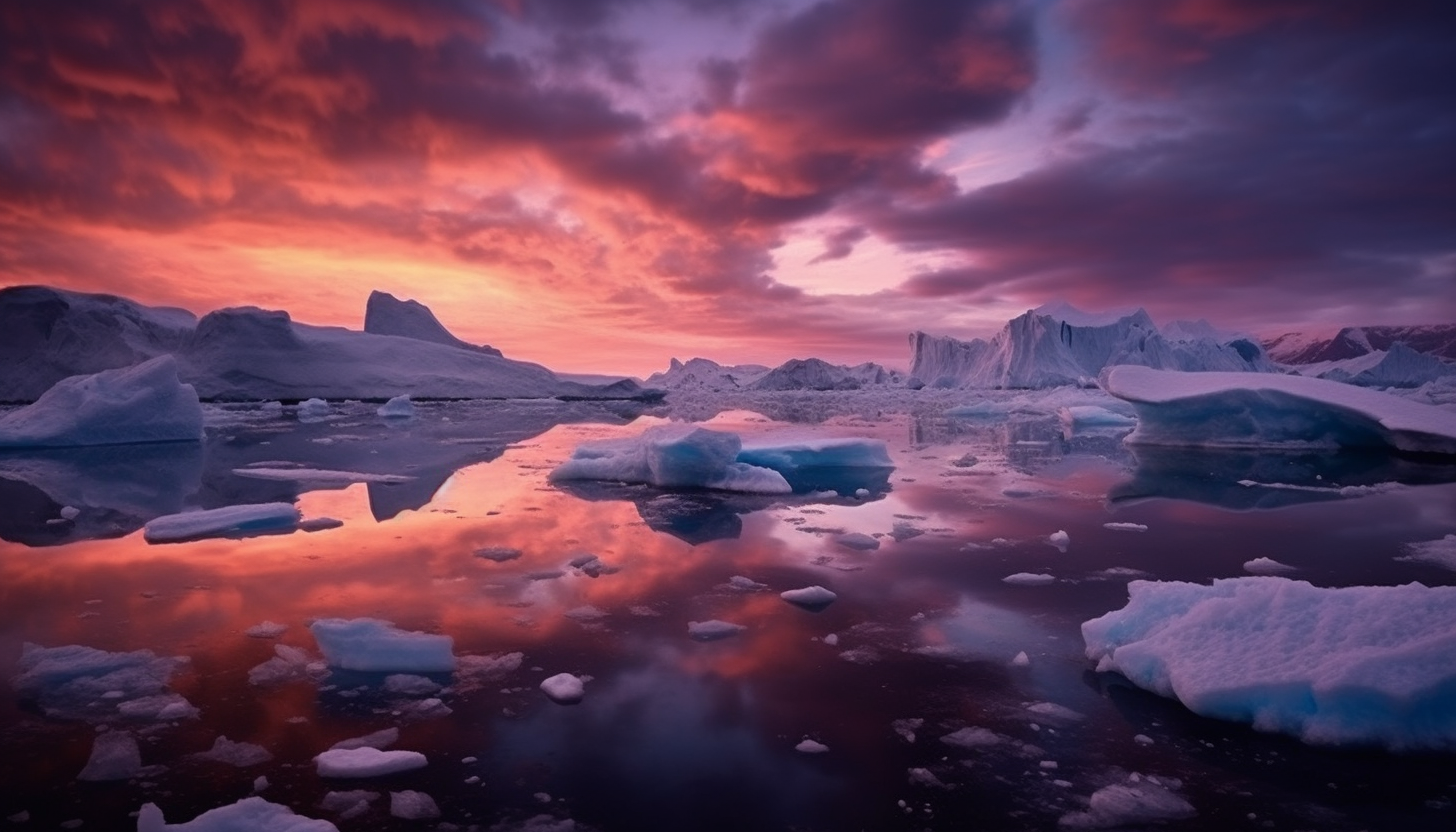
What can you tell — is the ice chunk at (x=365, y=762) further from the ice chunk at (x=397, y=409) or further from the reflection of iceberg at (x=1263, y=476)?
the ice chunk at (x=397, y=409)

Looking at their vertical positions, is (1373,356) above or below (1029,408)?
above

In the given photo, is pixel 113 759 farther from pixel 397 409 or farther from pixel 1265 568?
pixel 397 409

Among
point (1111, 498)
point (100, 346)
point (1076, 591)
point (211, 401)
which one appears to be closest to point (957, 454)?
point (1111, 498)

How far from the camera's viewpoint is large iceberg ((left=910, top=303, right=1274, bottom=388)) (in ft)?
135

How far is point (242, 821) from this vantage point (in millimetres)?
1973

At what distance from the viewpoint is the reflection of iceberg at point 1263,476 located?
8.16m

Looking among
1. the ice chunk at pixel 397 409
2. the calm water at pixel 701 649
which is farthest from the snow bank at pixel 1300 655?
the ice chunk at pixel 397 409

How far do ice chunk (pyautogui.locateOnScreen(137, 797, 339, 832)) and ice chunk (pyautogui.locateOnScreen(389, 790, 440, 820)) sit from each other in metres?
0.17

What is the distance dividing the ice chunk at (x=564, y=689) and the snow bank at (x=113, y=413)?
15016mm

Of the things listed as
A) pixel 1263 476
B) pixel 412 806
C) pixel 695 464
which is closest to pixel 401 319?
pixel 695 464

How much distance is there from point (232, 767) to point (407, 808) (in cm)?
69

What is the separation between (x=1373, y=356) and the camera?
42.5 meters

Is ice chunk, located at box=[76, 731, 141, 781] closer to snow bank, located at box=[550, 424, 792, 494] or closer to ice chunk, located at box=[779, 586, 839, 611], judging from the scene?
ice chunk, located at box=[779, 586, 839, 611]

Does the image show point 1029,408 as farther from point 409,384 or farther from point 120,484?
point 409,384
